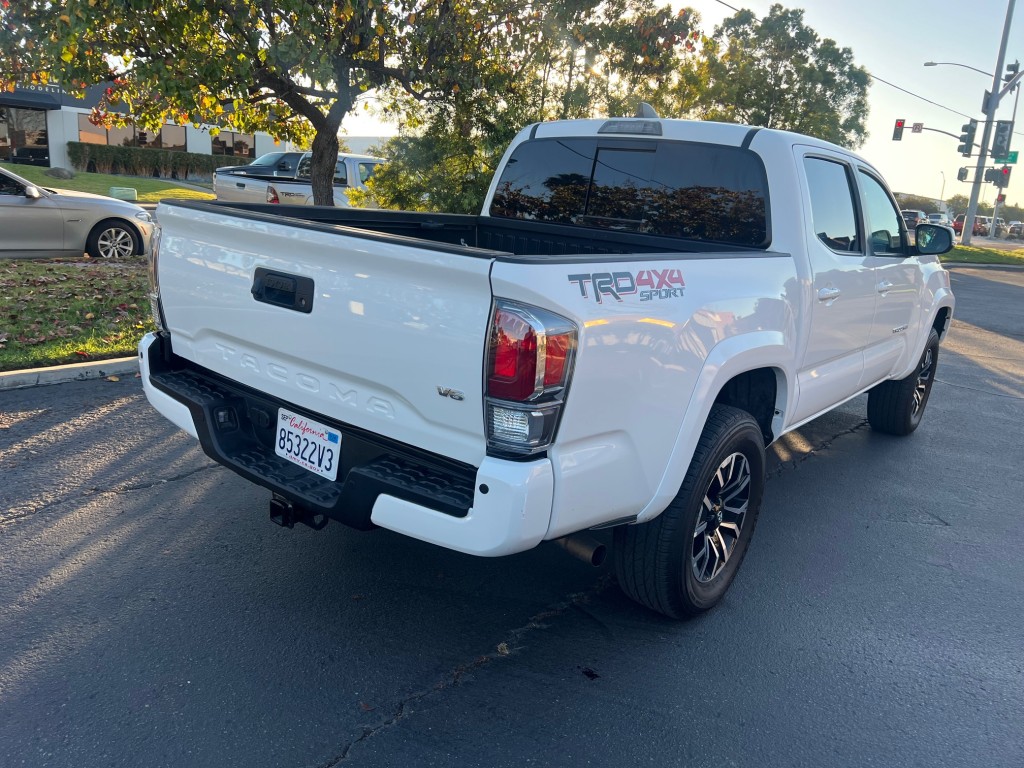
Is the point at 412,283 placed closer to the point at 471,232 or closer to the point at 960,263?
the point at 471,232

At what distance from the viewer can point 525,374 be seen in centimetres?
251

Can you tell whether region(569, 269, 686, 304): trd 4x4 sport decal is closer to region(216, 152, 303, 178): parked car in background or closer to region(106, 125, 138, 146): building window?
region(216, 152, 303, 178): parked car in background

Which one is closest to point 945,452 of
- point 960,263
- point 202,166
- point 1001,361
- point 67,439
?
point 1001,361

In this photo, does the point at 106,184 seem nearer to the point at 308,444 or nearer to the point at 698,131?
the point at 698,131

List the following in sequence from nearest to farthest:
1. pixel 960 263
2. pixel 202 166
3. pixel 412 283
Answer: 1. pixel 412 283
2. pixel 960 263
3. pixel 202 166

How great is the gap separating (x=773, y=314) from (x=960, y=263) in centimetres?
2844

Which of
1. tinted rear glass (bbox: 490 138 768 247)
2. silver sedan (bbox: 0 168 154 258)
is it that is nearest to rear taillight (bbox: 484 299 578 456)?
tinted rear glass (bbox: 490 138 768 247)

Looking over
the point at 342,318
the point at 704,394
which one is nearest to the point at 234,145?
the point at 342,318

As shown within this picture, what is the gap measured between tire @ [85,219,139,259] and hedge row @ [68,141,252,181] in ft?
75.1

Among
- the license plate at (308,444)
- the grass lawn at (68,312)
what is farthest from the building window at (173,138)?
the license plate at (308,444)

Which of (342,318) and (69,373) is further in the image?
(69,373)

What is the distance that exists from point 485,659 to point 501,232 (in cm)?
266

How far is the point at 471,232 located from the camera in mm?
5156

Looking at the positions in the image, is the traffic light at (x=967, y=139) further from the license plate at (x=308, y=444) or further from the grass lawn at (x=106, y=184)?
the license plate at (x=308, y=444)
